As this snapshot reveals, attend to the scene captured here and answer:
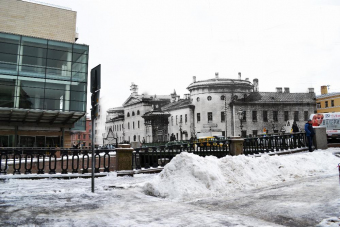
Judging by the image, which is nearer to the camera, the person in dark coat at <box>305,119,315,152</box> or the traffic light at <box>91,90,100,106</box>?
the traffic light at <box>91,90,100,106</box>

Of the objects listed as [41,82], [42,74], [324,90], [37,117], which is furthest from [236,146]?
[324,90]

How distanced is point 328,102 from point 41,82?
6033 cm

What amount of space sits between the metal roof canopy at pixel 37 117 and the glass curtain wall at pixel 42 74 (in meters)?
0.96

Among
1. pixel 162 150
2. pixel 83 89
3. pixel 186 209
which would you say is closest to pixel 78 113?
pixel 83 89

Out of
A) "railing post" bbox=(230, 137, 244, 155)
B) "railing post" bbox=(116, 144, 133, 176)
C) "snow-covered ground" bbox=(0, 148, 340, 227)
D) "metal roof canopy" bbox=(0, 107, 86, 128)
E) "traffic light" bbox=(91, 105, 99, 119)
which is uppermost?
"metal roof canopy" bbox=(0, 107, 86, 128)

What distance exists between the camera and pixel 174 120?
3036 inches

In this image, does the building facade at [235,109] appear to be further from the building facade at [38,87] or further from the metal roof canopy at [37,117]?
the building facade at [38,87]

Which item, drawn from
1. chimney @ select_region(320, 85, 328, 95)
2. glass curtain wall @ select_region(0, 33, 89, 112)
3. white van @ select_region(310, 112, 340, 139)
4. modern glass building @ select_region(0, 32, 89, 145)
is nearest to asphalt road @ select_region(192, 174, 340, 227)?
white van @ select_region(310, 112, 340, 139)

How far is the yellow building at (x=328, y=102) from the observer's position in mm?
64562

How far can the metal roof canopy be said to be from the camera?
31.3 m

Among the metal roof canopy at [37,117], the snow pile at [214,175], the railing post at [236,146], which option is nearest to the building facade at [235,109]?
the metal roof canopy at [37,117]

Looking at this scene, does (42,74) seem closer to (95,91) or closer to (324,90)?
(95,91)

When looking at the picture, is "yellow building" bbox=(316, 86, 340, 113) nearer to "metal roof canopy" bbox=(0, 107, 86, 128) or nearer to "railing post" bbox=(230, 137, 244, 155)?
"metal roof canopy" bbox=(0, 107, 86, 128)

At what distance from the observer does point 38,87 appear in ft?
110
